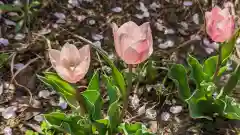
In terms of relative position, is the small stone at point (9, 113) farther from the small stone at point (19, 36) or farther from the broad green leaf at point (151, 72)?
the broad green leaf at point (151, 72)

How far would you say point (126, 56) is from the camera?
45.6 inches

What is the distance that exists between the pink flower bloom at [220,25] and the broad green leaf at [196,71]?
0.72ft

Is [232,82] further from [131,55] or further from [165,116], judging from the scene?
[131,55]

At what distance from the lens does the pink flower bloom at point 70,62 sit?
1172 mm

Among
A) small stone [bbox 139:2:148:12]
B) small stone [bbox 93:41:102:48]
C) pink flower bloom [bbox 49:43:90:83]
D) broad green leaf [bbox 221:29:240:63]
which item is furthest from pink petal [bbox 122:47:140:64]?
small stone [bbox 139:2:148:12]

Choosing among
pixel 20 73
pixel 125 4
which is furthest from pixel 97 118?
pixel 125 4

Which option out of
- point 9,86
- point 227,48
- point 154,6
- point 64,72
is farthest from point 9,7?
point 227,48

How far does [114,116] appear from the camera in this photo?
140cm

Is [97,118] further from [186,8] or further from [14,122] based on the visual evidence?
[186,8]

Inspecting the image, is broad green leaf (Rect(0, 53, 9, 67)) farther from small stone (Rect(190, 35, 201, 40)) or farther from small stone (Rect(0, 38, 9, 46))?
small stone (Rect(190, 35, 201, 40))

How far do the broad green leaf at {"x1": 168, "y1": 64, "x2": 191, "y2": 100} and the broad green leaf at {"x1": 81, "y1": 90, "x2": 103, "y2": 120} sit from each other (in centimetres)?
30

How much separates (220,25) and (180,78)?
1.03ft

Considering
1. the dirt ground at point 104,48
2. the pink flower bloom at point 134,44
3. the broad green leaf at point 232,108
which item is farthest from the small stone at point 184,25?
the pink flower bloom at point 134,44

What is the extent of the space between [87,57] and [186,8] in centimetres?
101
